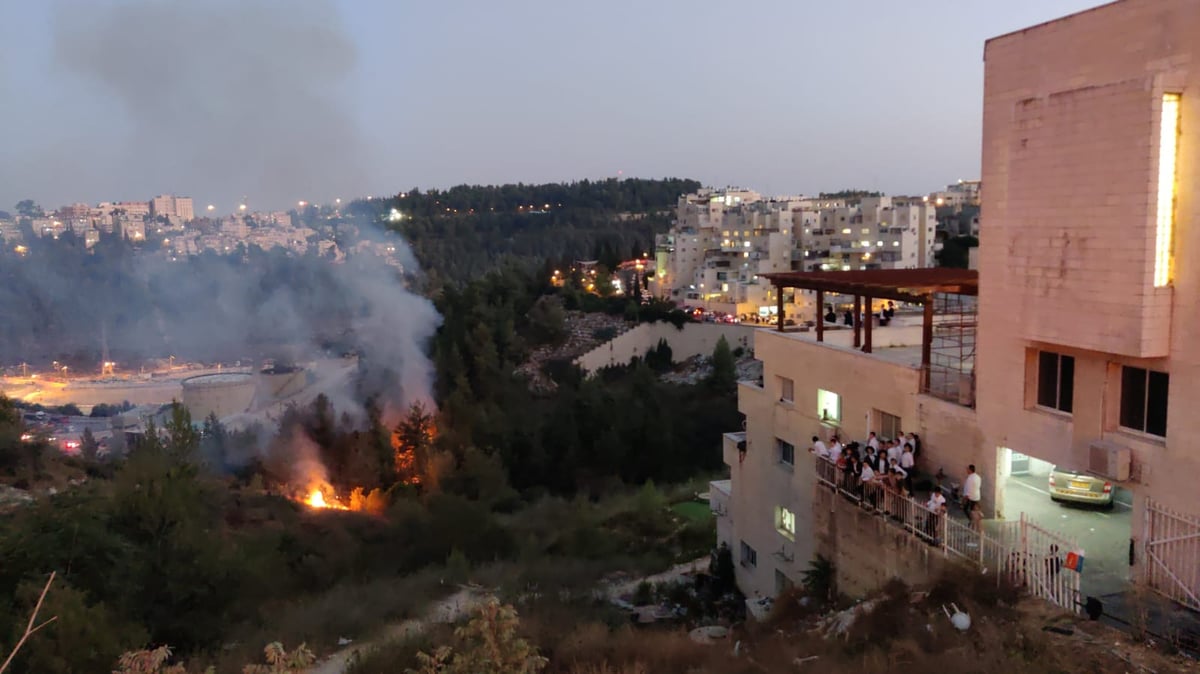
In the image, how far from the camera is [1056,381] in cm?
1148

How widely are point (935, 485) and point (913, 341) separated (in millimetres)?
4839

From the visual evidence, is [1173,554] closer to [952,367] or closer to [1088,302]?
[1088,302]

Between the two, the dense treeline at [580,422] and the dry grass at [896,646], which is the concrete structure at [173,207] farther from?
the dry grass at [896,646]

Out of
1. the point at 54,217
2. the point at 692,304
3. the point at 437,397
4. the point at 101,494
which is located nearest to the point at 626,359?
the point at 692,304

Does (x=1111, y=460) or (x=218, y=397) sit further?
(x=218, y=397)

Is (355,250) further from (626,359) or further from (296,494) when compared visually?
(296,494)

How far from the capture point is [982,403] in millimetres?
12547

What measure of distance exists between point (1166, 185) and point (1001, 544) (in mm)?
4725

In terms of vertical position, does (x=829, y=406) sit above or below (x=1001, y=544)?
above

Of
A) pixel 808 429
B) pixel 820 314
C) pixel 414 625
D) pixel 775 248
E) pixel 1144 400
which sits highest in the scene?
pixel 775 248

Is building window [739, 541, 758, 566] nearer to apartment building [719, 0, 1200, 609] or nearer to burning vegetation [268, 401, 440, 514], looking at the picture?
apartment building [719, 0, 1200, 609]

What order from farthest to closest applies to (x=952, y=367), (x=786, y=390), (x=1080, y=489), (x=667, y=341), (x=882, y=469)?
(x=667, y=341) < (x=786, y=390) < (x=952, y=367) < (x=882, y=469) < (x=1080, y=489)

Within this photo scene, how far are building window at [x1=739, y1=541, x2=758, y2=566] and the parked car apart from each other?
7.49 meters

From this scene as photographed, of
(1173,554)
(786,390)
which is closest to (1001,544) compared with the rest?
A: (1173,554)
